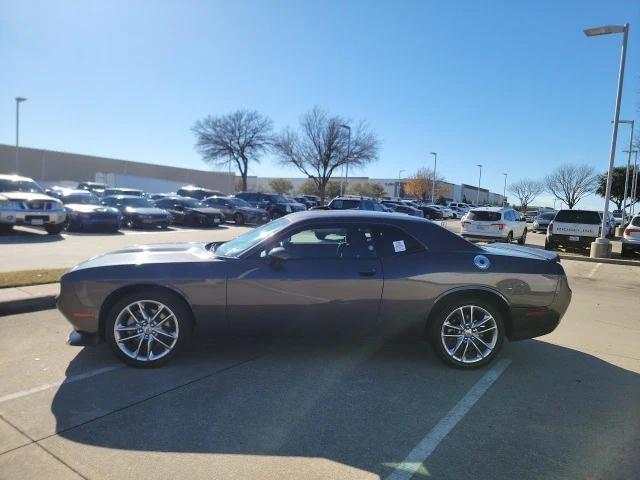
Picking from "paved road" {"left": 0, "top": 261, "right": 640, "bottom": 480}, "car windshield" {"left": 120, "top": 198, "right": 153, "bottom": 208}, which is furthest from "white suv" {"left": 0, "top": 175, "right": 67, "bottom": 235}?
"paved road" {"left": 0, "top": 261, "right": 640, "bottom": 480}

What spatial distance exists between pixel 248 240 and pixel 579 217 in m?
16.1

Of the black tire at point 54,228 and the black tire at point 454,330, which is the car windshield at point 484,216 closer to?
the black tire at point 54,228

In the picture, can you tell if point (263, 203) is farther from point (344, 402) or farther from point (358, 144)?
point (344, 402)

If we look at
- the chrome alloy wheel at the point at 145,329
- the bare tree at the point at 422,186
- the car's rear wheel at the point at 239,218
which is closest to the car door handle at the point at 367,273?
the chrome alloy wheel at the point at 145,329

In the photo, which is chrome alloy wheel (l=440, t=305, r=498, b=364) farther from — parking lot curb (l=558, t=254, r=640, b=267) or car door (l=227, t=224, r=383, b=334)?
parking lot curb (l=558, t=254, r=640, b=267)

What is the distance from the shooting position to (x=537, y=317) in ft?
15.3

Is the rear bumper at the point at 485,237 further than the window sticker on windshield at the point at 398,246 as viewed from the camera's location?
Yes

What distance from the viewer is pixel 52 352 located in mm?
4723

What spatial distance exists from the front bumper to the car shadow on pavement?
439 inches

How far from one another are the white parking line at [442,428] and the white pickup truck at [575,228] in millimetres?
14234

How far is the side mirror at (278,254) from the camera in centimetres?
426

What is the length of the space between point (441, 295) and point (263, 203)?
25.6 metres

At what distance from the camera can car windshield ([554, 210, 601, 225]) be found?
17078mm

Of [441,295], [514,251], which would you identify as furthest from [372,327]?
[514,251]
